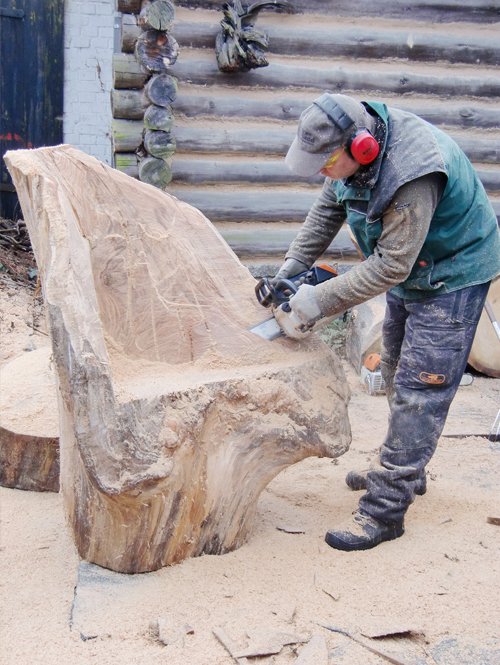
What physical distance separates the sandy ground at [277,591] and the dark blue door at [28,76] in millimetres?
5017

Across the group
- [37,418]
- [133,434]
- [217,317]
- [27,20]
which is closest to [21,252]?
[27,20]

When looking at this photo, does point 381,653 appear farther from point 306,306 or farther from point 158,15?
point 158,15

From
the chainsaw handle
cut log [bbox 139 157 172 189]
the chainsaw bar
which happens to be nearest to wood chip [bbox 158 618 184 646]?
the chainsaw bar

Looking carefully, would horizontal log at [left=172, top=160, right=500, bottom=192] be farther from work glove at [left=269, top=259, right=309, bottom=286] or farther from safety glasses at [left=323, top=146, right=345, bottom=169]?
safety glasses at [left=323, top=146, right=345, bottom=169]

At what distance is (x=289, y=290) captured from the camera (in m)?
2.25

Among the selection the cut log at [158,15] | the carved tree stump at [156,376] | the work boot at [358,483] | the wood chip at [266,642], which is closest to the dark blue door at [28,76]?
the cut log at [158,15]

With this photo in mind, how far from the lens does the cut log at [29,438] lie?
8.35ft

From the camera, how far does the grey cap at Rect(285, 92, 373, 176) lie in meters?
1.92

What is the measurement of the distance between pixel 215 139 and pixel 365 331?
1.81m

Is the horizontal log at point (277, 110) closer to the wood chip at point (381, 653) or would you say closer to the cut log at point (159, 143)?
the cut log at point (159, 143)

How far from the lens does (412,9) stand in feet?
14.7

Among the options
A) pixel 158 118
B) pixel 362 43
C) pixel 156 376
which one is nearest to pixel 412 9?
pixel 362 43

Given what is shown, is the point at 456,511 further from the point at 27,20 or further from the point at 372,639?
the point at 27,20

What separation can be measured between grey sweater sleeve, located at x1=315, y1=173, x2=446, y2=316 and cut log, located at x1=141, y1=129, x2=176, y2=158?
2427 mm
